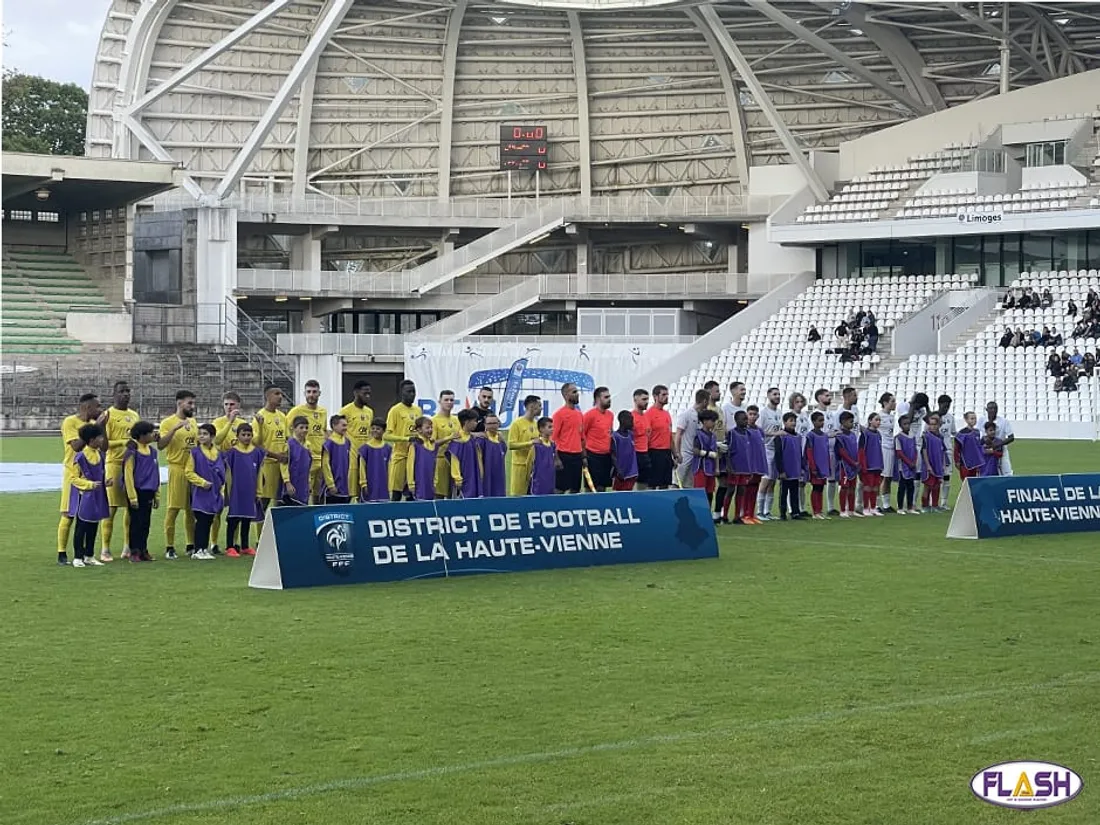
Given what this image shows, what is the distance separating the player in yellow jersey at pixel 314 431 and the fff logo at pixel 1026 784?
34.7ft

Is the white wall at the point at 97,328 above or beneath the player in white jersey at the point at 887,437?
above

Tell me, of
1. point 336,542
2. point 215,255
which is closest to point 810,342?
point 215,255

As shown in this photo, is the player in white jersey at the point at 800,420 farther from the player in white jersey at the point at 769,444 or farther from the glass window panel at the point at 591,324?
the glass window panel at the point at 591,324

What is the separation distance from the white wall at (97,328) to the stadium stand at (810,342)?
16.8 m

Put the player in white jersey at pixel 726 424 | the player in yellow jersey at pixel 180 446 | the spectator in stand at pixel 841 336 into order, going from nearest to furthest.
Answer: the player in yellow jersey at pixel 180 446 → the player in white jersey at pixel 726 424 → the spectator in stand at pixel 841 336

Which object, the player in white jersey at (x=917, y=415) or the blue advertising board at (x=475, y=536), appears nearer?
the blue advertising board at (x=475, y=536)

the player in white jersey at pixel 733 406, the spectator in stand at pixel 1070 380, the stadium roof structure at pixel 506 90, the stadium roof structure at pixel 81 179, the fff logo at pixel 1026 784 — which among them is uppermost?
the stadium roof structure at pixel 506 90

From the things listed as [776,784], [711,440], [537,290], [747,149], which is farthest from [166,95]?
[776,784]

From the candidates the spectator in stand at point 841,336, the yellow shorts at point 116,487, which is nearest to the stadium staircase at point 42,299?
the spectator in stand at point 841,336

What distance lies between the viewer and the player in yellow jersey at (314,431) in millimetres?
17031

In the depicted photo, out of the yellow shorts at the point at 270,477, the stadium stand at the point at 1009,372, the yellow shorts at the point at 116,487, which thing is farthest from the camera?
the stadium stand at the point at 1009,372

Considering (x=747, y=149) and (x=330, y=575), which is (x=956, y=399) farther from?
(x=330, y=575)

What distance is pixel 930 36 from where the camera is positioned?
57.7 metres

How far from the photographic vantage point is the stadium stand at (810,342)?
45969 mm
